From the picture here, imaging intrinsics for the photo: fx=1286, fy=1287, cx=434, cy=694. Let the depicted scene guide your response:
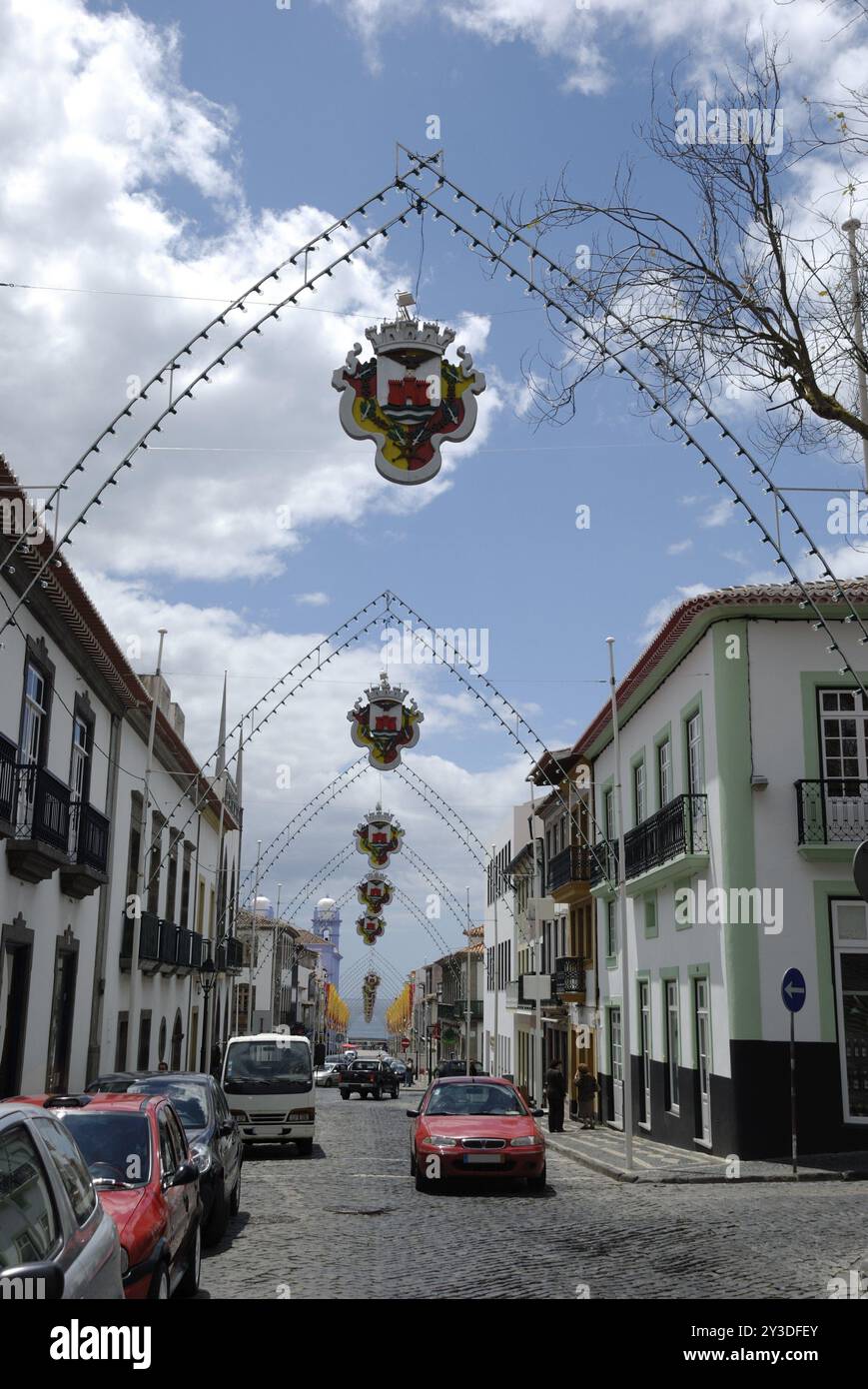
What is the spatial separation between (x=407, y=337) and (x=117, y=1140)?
7.43m

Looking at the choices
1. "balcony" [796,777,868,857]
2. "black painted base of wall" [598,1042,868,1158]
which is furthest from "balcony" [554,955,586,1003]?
"balcony" [796,777,868,857]

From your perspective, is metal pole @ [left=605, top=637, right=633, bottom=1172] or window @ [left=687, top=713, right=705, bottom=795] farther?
window @ [left=687, top=713, right=705, bottom=795]

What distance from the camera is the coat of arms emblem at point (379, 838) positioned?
3462 cm

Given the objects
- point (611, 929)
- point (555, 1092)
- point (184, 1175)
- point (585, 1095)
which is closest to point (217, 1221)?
point (184, 1175)

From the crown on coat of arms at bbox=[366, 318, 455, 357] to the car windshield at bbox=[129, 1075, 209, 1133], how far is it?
7629 millimetres

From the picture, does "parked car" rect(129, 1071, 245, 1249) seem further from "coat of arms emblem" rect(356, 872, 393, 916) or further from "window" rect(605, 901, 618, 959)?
"coat of arms emblem" rect(356, 872, 393, 916)

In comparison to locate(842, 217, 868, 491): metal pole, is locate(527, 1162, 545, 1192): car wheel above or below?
below

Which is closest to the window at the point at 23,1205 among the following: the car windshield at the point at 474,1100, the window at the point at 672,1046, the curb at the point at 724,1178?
the car windshield at the point at 474,1100

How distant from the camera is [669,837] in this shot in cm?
2262

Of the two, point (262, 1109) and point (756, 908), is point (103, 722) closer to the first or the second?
point (262, 1109)

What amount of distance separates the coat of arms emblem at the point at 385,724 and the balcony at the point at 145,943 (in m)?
5.90

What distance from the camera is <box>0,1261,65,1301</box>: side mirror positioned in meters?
4.12

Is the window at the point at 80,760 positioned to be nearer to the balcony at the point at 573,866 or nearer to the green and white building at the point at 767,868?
the green and white building at the point at 767,868
